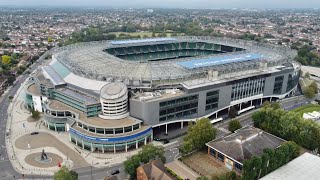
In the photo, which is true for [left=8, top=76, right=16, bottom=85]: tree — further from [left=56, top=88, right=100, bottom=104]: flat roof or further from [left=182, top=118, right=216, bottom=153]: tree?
[left=182, top=118, right=216, bottom=153]: tree

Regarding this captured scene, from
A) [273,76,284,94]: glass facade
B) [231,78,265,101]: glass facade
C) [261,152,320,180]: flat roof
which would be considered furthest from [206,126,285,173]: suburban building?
[273,76,284,94]: glass facade

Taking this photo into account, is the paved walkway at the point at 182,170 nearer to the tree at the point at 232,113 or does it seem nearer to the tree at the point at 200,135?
the tree at the point at 200,135

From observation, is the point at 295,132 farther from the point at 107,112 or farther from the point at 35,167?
the point at 35,167

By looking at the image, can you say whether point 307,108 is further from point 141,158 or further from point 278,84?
point 141,158

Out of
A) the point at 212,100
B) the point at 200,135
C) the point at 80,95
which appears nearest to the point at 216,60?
the point at 212,100

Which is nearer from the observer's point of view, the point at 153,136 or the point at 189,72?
the point at 153,136

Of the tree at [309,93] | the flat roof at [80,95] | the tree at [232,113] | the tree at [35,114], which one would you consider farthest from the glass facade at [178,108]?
the tree at [309,93]

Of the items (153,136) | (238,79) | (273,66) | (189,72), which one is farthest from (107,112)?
(273,66)
